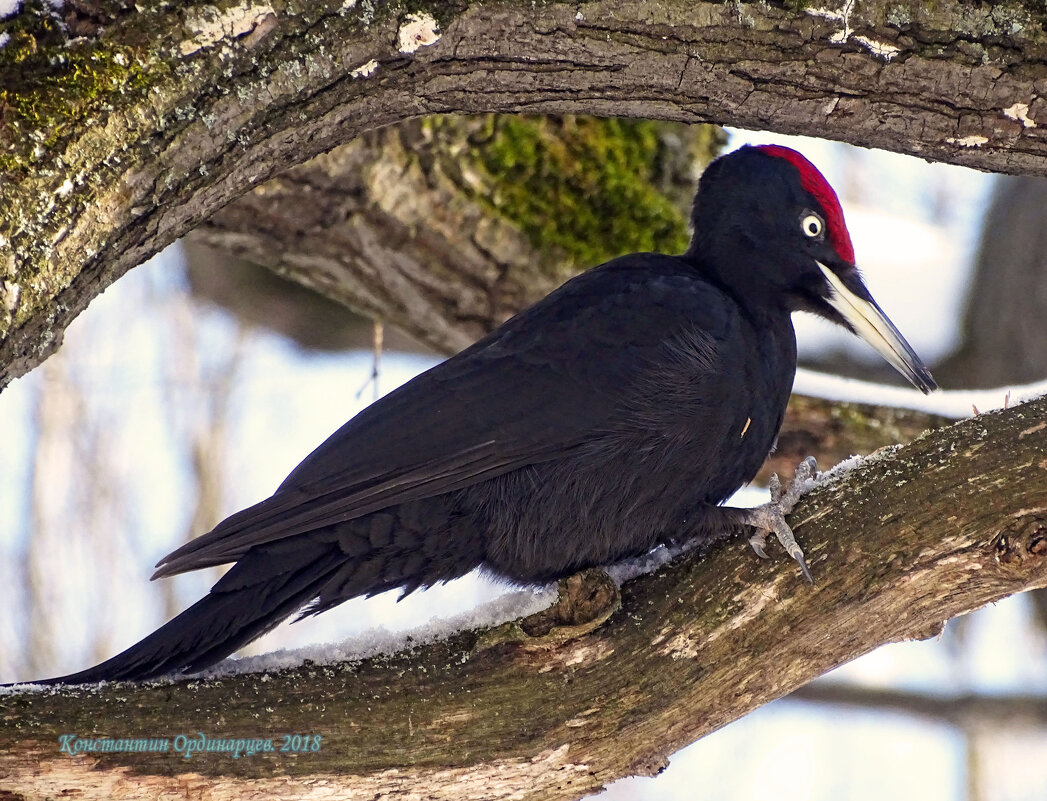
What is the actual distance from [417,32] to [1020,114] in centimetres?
146

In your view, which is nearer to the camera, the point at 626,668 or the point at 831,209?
the point at 626,668

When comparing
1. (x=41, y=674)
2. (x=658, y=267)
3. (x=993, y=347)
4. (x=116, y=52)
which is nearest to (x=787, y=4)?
(x=658, y=267)

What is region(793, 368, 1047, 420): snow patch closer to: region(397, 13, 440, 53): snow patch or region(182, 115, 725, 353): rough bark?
region(182, 115, 725, 353): rough bark

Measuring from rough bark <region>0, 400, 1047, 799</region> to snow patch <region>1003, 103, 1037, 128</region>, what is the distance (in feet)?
2.29

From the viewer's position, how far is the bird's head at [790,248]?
327 cm

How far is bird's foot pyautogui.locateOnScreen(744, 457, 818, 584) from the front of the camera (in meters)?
2.39

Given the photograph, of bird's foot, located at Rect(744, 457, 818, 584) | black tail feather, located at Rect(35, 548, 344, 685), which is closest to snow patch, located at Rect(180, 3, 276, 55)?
black tail feather, located at Rect(35, 548, 344, 685)

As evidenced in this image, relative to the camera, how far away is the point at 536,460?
2865mm

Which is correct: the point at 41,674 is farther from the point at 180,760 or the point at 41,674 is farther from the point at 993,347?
the point at 993,347

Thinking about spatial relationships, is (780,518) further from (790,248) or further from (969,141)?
(790,248)

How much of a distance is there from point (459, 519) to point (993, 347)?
342 cm

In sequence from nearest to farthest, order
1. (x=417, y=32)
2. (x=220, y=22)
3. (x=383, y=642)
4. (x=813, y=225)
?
(x=220, y=22)
(x=417, y=32)
(x=383, y=642)
(x=813, y=225)

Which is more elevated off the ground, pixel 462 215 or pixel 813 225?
pixel 462 215

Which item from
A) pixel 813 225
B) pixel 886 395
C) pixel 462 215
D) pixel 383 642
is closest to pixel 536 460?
pixel 383 642
